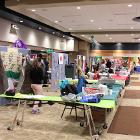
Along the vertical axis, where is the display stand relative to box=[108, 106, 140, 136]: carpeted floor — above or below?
above

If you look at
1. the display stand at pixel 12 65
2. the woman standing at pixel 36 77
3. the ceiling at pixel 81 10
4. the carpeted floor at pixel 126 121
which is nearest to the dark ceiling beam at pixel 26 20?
the ceiling at pixel 81 10

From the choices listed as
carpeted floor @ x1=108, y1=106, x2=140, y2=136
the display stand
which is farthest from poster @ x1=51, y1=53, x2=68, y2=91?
carpeted floor @ x1=108, y1=106, x2=140, y2=136

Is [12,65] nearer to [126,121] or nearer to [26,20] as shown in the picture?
[126,121]

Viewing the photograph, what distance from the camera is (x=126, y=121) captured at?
6520 millimetres

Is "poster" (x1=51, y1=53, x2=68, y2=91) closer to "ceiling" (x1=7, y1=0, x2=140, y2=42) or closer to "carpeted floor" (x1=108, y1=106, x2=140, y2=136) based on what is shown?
"ceiling" (x1=7, y1=0, x2=140, y2=42)

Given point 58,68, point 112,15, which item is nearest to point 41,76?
point 58,68

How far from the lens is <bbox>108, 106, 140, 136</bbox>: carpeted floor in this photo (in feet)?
18.4

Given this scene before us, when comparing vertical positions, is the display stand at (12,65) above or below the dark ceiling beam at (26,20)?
below

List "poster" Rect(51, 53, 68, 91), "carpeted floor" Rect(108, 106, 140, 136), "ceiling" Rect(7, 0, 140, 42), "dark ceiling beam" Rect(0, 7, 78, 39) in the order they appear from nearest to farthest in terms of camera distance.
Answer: "carpeted floor" Rect(108, 106, 140, 136)
"ceiling" Rect(7, 0, 140, 42)
"dark ceiling beam" Rect(0, 7, 78, 39)
"poster" Rect(51, 53, 68, 91)

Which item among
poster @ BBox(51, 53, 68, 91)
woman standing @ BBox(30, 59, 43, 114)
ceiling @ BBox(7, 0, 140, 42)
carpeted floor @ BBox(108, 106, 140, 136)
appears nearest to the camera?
carpeted floor @ BBox(108, 106, 140, 136)

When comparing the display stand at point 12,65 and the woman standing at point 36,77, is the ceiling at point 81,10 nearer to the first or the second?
the display stand at point 12,65

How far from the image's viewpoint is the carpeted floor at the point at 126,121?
562 cm

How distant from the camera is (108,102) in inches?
192

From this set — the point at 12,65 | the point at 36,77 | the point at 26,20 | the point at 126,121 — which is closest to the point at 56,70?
the point at 26,20
